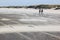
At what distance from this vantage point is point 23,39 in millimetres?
15711

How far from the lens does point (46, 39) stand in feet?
51.2

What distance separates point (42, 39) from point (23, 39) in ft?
5.32

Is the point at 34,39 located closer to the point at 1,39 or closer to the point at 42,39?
the point at 42,39

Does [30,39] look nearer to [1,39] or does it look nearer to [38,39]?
[38,39]

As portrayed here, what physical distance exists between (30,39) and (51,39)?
1786 mm

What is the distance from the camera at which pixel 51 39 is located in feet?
51.2

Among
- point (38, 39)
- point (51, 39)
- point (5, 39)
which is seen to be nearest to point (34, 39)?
point (38, 39)

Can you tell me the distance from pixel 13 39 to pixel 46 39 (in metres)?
2.82

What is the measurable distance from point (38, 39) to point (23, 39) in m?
1.28

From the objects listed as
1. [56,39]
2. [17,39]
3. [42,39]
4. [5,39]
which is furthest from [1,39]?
[56,39]

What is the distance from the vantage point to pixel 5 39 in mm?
15836

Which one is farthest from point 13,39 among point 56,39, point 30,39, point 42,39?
point 56,39

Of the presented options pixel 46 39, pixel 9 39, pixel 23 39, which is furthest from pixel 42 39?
pixel 9 39

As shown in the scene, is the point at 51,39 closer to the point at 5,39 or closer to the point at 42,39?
the point at 42,39
